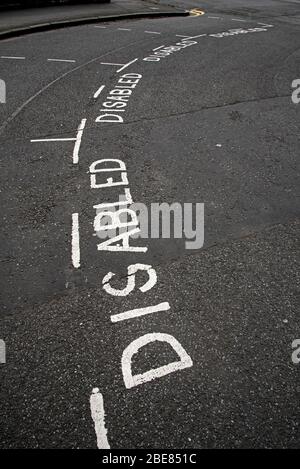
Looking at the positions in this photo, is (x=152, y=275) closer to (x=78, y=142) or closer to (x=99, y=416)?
(x=99, y=416)

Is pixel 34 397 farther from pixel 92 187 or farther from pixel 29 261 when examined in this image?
pixel 92 187

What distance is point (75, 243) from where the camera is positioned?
4.41 meters

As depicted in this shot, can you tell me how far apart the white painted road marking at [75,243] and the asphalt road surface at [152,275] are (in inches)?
0.7

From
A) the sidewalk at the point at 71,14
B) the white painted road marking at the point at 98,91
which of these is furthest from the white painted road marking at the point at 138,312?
the sidewalk at the point at 71,14

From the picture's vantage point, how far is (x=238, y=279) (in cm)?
402

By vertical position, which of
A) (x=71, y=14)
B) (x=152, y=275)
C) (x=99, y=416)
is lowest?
(x=99, y=416)

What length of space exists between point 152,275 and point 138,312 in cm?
55

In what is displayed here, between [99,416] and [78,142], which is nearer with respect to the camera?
[99,416]

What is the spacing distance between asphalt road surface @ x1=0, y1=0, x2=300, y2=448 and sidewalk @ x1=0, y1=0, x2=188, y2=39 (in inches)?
258

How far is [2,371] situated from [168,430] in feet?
5.14

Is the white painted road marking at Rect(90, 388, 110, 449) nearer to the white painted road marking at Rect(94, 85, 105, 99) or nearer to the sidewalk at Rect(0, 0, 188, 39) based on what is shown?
the white painted road marking at Rect(94, 85, 105, 99)

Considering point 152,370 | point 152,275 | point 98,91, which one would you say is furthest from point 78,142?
point 152,370

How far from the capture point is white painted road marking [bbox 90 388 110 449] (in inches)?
106
